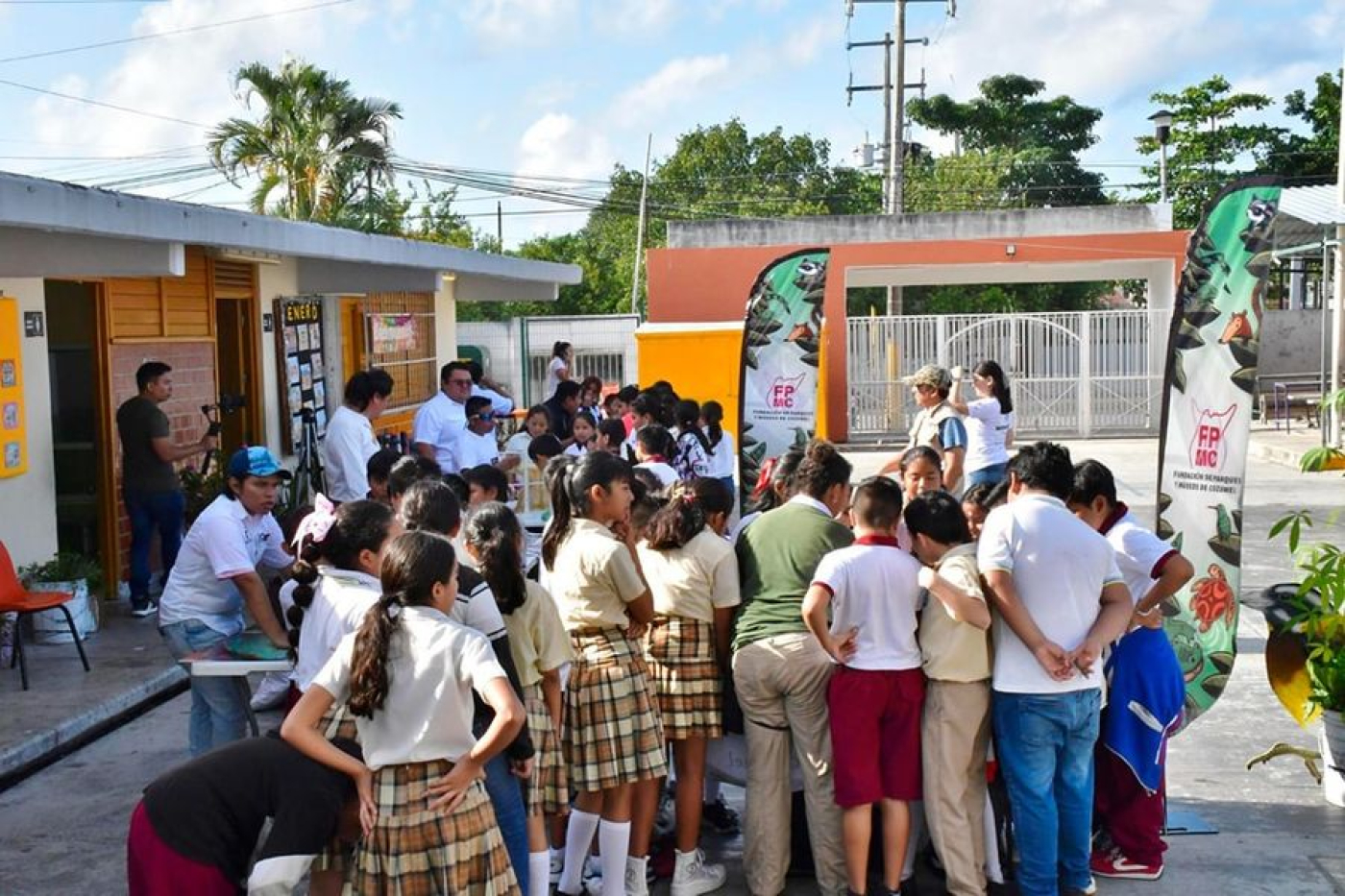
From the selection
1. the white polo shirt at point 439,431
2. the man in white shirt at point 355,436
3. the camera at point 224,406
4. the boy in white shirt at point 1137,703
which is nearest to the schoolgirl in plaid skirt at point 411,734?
the boy in white shirt at point 1137,703

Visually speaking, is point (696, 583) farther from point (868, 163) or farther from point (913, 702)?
point (868, 163)

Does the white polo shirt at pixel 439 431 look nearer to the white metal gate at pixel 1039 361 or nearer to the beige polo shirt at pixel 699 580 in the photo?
the beige polo shirt at pixel 699 580

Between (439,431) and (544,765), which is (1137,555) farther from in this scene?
(439,431)

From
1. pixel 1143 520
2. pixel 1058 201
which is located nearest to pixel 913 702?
pixel 1143 520

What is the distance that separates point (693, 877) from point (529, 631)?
1.32 meters

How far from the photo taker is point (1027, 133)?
4847 centimetres

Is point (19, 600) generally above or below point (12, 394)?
below

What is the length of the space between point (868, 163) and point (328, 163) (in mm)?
20860

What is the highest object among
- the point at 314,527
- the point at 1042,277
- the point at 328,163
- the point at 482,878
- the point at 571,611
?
the point at 328,163

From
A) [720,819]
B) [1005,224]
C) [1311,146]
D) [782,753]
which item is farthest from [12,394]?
[1311,146]

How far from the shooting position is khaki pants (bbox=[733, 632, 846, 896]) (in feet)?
16.6

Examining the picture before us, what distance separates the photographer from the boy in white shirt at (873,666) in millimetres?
4859

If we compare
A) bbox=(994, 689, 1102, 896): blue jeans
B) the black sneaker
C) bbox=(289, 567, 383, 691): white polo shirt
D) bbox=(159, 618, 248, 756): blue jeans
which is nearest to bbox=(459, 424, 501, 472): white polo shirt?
bbox=(159, 618, 248, 756): blue jeans

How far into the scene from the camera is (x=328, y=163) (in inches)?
1097
